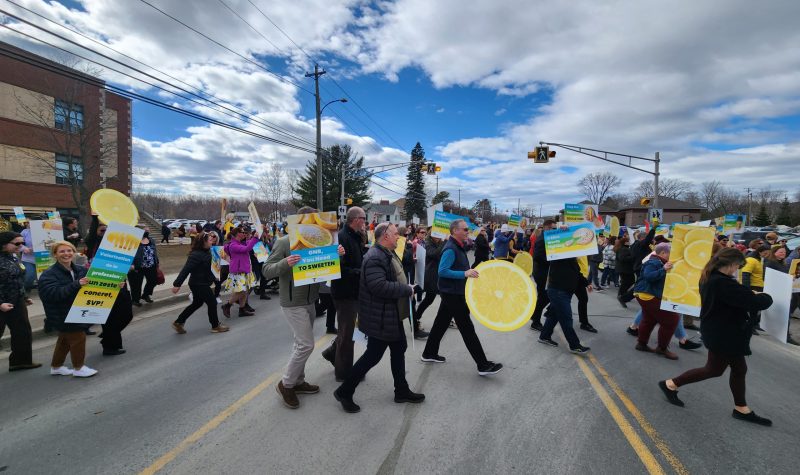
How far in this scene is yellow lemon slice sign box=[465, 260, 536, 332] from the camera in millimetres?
4250

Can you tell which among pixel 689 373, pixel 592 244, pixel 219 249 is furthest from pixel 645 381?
pixel 219 249

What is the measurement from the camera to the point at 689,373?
374 centimetres

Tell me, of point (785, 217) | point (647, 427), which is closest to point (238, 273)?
point (647, 427)

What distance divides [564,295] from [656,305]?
4.34 feet

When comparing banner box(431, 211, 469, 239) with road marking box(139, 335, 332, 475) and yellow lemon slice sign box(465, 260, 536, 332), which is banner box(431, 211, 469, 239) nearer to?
yellow lemon slice sign box(465, 260, 536, 332)

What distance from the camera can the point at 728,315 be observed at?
3516mm

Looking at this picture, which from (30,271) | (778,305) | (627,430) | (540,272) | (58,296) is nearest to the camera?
(627,430)

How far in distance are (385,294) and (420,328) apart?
3.49 m

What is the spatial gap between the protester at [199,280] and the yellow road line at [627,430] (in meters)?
6.01

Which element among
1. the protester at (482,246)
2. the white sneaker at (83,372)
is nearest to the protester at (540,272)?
the protester at (482,246)

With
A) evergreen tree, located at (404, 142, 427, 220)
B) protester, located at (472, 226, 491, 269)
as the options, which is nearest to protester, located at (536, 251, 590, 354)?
protester, located at (472, 226, 491, 269)

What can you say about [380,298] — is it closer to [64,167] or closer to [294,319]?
[294,319]

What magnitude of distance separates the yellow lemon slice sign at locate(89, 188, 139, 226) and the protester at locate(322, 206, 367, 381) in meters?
3.51

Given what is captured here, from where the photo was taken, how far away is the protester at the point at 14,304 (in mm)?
4527
